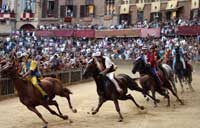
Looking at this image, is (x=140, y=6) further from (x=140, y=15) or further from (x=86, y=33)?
(x=86, y=33)

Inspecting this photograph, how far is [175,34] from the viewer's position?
40.5 meters

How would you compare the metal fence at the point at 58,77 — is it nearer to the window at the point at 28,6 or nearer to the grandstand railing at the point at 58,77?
the grandstand railing at the point at 58,77

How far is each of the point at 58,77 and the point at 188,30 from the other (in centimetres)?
1761

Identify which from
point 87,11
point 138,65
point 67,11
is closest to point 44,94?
point 138,65

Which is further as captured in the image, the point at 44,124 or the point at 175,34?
the point at 175,34

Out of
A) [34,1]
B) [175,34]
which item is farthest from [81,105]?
[34,1]

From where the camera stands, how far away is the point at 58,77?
25.8 metres

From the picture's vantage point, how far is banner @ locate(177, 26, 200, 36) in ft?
129

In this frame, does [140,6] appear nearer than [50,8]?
Yes

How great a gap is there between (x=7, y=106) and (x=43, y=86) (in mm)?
4768

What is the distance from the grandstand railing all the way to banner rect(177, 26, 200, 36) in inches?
534

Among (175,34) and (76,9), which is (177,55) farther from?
(76,9)

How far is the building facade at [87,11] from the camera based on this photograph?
5216 cm

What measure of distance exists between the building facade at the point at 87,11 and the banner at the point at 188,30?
8520 millimetres
